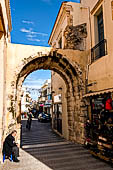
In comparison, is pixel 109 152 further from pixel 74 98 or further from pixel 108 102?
pixel 74 98

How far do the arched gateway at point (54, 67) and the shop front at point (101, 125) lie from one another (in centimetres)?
59

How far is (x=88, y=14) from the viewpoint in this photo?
820 cm

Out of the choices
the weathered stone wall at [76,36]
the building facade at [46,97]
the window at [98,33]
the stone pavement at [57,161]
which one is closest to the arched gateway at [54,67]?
the window at [98,33]

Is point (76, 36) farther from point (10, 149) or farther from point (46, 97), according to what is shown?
point (46, 97)

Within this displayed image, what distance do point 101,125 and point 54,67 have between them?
4.34 m

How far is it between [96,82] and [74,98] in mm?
1811

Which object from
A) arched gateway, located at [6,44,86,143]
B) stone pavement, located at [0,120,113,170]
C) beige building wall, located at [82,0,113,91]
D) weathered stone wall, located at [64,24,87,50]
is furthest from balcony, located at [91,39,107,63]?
Result: stone pavement, located at [0,120,113,170]

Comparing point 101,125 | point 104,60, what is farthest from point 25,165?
point 104,60

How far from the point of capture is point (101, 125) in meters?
5.86

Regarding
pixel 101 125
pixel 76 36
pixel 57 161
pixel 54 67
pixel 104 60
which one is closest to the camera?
pixel 57 161

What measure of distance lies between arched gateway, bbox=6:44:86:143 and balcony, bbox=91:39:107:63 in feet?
2.13

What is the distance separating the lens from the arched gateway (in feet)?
22.5

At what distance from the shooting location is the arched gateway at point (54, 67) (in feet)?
22.5

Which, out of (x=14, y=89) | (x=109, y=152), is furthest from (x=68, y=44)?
(x=109, y=152)
